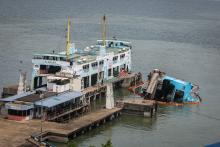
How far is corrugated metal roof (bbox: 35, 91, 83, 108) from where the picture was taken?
5317 cm

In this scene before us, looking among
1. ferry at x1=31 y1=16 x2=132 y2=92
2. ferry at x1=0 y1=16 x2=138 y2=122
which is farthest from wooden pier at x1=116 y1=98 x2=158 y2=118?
ferry at x1=31 y1=16 x2=132 y2=92

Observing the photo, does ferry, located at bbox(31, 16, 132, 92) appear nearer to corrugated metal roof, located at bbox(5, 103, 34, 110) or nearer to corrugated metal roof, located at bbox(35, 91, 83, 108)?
corrugated metal roof, located at bbox(35, 91, 83, 108)

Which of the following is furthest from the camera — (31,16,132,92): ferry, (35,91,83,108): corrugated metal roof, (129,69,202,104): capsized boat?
(129,69,202,104): capsized boat

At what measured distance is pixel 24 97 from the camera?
54.6 meters

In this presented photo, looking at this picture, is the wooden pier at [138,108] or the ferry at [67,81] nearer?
the ferry at [67,81]

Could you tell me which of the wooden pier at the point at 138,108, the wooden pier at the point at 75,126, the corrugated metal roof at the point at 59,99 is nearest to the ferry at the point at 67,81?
the corrugated metal roof at the point at 59,99

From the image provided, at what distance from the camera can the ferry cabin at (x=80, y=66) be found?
63.3 m

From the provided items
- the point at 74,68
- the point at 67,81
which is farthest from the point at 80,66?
the point at 67,81

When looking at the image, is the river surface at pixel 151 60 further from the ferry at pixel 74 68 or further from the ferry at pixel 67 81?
the ferry at pixel 74 68

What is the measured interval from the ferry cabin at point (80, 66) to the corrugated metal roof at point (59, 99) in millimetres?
1911

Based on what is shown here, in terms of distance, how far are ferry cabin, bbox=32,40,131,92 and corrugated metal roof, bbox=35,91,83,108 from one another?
1911 millimetres

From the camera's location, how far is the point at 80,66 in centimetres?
6500

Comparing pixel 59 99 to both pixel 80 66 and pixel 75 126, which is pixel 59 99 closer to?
pixel 75 126

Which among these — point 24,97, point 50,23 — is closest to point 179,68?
point 24,97
